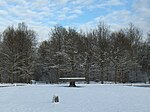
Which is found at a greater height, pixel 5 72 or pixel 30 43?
pixel 30 43

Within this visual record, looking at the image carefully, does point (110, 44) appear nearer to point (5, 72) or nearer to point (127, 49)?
point (127, 49)

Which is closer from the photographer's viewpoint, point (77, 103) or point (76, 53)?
point (77, 103)

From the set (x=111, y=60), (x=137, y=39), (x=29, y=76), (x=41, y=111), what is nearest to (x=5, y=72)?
(x=29, y=76)

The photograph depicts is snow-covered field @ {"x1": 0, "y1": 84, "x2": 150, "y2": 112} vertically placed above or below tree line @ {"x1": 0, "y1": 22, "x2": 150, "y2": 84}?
below

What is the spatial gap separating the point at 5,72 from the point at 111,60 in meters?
20.3

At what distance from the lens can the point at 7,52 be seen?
50.9 m

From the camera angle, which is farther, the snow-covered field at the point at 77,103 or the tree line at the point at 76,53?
the tree line at the point at 76,53

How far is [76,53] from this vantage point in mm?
54250

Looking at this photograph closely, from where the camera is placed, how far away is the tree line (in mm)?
51750

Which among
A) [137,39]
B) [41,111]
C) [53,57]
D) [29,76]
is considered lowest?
[41,111]

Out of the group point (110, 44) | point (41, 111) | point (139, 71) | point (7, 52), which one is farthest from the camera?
point (139, 71)

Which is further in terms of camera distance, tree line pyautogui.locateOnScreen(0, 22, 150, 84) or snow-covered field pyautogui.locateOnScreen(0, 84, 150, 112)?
tree line pyautogui.locateOnScreen(0, 22, 150, 84)

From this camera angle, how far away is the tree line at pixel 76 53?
170ft

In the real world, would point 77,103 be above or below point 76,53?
below
